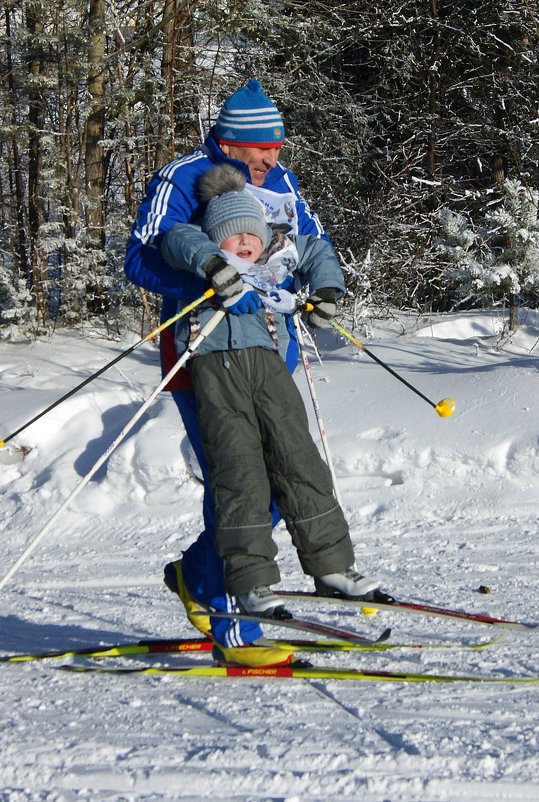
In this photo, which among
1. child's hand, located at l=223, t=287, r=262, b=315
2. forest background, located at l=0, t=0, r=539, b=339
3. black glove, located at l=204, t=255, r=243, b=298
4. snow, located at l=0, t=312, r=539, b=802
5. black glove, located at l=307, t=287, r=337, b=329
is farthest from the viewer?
forest background, located at l=0, t=0, r=539, b=339

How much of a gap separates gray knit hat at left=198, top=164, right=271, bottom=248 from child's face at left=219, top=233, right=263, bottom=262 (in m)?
0.02

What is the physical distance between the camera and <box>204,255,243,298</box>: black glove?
2.68 metres

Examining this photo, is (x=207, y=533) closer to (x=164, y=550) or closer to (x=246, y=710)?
(x=246, y=710)

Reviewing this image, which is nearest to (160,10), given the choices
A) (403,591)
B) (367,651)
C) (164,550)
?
(164,550)

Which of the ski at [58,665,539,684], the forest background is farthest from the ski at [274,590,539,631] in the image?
the forest background

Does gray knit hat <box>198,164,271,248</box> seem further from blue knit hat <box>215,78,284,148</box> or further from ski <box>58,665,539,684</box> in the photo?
ski <box>58,665,539,684</box>

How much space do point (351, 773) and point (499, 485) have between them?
3.59 meters

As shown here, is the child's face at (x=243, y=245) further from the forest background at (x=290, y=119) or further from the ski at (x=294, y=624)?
the forest background at (x=290, y=119)

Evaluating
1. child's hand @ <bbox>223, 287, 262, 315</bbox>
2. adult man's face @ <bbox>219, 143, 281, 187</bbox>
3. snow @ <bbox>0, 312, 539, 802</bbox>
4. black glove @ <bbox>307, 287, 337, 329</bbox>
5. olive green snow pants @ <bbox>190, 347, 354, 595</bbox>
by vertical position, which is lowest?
snow @ <bbox>0, 312, 539, 802</bbox>

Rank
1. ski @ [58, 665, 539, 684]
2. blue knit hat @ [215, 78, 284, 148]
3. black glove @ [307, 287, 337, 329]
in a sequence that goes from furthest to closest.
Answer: black glove @ [307, 287, 337, 329] → blue knit hat @ [215, 78, 284, 148] → ski @ [58, 665, 539, 684]

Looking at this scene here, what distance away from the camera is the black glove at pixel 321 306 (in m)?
3.12

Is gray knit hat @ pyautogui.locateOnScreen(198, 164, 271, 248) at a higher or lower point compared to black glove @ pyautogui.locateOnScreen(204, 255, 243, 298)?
higher

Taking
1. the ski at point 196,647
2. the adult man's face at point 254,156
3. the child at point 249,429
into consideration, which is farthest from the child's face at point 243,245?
the ski at point 196,647

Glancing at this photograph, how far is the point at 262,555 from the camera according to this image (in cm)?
274
